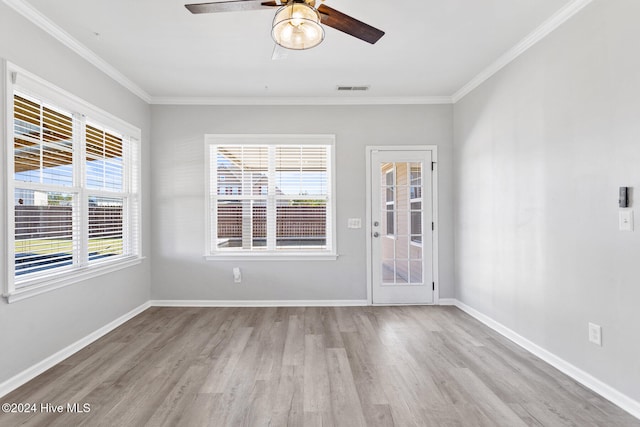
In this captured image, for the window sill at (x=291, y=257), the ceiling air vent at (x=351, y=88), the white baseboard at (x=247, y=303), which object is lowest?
the white baseboard at (x=247, y=303)

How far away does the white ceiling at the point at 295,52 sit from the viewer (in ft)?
8.01

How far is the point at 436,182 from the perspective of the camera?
14.0 ft

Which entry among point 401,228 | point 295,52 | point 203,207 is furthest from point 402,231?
point 203,207

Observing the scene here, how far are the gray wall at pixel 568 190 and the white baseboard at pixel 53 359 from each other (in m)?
4.09

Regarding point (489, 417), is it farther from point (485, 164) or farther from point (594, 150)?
point (485, 164)

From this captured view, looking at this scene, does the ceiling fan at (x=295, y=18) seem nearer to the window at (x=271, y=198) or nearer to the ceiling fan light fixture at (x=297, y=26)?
the ceiling fan light fixture at (x=297, y=26)

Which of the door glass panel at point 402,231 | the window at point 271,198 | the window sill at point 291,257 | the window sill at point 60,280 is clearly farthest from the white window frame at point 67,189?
the door glass panel at point 402,231

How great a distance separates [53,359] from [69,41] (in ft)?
8.95

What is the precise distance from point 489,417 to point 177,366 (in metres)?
2.28

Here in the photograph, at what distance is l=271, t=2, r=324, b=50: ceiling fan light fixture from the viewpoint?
5.58 ft

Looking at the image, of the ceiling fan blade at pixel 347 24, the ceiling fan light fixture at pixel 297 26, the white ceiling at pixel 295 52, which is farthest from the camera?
the white ceiling at pixel 295 52

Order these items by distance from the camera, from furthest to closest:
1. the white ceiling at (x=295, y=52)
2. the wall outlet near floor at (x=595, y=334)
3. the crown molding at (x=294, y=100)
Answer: the crown molding at (x=294, y=100) → the white ceiling at (x=295, y=52) → the wall outlet near floor at (x=595, y=334)

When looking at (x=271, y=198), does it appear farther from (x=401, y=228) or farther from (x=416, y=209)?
(x=416, y=209)

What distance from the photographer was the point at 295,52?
3.06 meters
